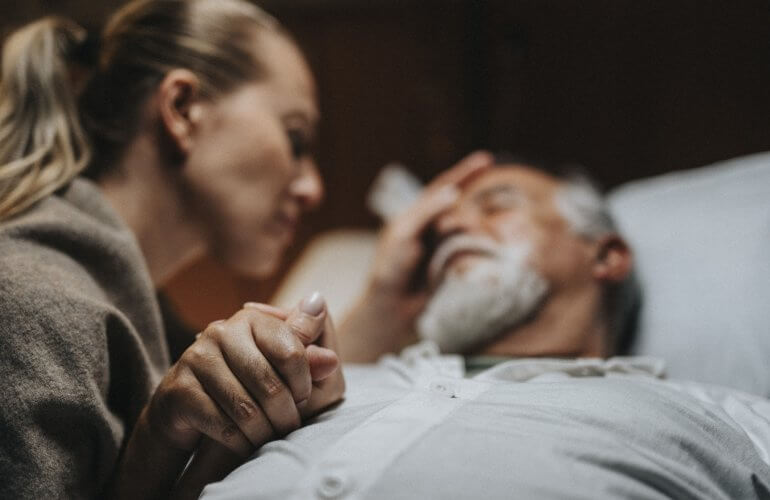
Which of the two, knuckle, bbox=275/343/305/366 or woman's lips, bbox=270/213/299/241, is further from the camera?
woman's lips, bbox=270/213/299/241

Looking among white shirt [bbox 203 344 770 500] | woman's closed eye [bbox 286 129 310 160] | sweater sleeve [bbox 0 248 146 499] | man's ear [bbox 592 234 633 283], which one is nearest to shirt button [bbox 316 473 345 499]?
white shirt [bbox 203 344 770 500]

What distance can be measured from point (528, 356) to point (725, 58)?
95cm

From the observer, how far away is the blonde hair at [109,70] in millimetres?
804

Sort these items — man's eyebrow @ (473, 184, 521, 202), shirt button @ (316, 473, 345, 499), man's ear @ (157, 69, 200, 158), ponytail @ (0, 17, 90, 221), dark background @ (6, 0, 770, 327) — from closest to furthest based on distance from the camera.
Answer: shirt button @ (316, 473, 345, 499), ponytail @ (0, 17, 90, 221), man's ear @ (157, 69, 200, 158), man's eyebrow @ (473, 184, 521, 202), dark background @ (6, 0, 770, 327)

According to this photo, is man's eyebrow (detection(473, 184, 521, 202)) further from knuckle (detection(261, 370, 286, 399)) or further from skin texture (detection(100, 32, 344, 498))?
knuckle (detection(261, 370, 286, 399))

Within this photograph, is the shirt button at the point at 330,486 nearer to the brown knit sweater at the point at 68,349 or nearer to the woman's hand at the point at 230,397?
the woman's hand at the point at 230,397

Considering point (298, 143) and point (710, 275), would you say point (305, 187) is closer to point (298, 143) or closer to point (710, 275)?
point (298, 143)

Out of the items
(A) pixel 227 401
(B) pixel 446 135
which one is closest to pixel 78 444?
(A) pixel 227 401

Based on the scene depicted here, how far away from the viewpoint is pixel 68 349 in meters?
0.55

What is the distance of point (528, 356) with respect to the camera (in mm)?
1048

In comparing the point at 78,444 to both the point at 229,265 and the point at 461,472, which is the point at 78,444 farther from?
the point at 229,265

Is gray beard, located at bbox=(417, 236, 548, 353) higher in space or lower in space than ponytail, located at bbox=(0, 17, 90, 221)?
lower

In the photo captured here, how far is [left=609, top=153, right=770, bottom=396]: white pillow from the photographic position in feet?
3.22

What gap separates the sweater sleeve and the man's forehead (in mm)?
779
